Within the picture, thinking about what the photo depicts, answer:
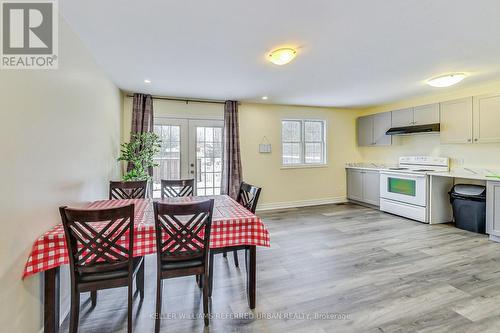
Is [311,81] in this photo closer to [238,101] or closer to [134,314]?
[238,101]

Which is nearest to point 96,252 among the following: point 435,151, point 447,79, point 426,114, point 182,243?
point 182,243

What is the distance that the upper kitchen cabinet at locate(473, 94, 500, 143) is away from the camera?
3844 mm

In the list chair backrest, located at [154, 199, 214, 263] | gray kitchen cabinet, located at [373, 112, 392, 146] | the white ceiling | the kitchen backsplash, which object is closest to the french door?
the white ceiling

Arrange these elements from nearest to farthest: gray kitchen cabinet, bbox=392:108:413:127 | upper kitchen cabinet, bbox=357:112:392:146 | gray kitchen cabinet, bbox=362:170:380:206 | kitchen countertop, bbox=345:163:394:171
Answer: gray kitchen cabinet, bbox=392:108:413:127 < gray kitchen cabinet, bbox=362:170:380:206 < upper kitchen cabinet, bbox=357:112:392:146 < kitchen countertop, bbox=345:163:394:171

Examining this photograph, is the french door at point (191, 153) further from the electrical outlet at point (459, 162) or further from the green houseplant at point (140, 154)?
A: the electrical outlet at point (459, 162)

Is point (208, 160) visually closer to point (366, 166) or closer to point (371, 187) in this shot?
point (371, 187)

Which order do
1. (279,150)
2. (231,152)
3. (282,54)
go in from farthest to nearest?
(279,150) < (231,152) < (282,54)

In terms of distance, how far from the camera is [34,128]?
5.51 ft

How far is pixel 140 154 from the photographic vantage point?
4113 mm

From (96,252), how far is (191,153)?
351 centimetres

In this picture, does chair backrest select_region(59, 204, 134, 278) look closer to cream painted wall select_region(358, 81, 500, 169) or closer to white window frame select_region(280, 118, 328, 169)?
white window frame select_region(280, 118, 328, 169)

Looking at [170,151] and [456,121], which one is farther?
[170,151]

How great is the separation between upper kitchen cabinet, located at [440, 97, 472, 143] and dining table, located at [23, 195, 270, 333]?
4.34 metres

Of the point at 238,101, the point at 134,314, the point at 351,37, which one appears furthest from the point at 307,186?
the point at 134,314
